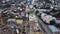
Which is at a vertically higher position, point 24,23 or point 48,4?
point 48,4

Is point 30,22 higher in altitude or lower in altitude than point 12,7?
lower

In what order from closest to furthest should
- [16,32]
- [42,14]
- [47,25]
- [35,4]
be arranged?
[47,25] → [16,32] → [42,14] → [35,4]

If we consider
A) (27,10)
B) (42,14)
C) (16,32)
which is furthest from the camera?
(27,10)

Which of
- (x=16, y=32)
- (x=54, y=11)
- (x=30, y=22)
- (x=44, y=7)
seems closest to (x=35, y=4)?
(x=44, y=7)

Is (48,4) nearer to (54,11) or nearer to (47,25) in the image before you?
(54,11)

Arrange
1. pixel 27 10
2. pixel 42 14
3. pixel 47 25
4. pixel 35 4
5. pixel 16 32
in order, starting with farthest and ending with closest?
pixel 35 4 → pixel 27 10 → pixel 42 14 → pixel 16 32 → pixel 47 25

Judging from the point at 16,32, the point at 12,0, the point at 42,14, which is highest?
the point at 12,0

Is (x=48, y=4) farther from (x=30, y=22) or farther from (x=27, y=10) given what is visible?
(x=30, y=22)

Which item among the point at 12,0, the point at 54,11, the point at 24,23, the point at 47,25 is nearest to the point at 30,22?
the point at 24,23

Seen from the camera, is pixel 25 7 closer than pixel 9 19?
No
